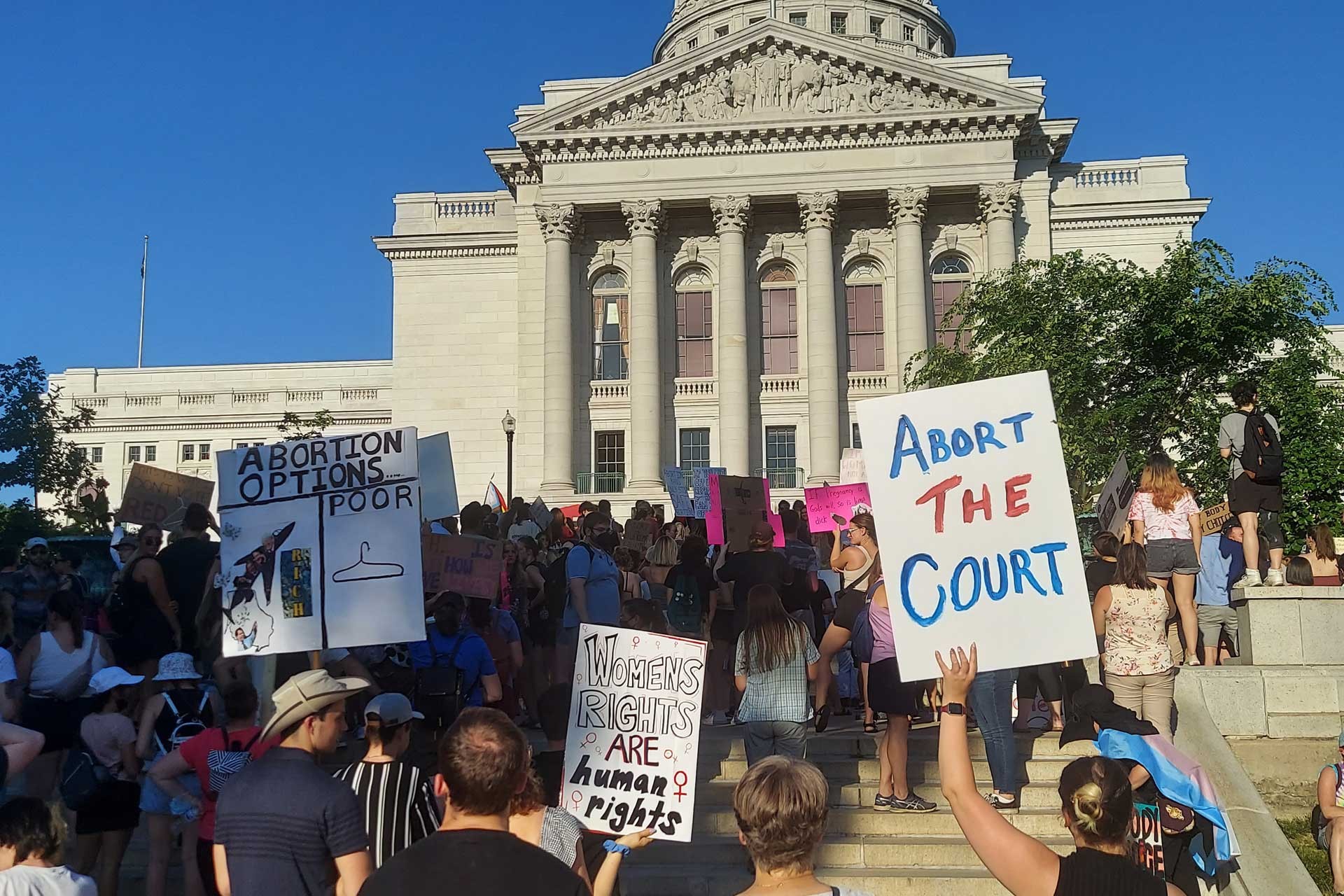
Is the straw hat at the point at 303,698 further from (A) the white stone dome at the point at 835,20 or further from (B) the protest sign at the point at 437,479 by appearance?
(A) the white stone dome at the point at 835,20

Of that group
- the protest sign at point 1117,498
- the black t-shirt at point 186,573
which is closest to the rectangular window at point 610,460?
the protest sign at point 1117,498

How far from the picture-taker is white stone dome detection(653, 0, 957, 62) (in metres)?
67.1

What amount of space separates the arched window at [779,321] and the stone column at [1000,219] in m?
6.64

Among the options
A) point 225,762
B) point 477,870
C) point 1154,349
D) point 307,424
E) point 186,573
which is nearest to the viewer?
point 477,870

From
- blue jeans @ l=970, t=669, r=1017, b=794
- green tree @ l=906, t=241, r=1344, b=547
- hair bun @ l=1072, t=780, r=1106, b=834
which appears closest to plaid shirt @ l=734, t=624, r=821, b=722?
blue jeans @ l=970, t=669, r=1017, b=794

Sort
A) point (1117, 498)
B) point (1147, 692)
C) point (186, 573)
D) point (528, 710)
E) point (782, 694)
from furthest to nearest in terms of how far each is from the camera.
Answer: point (528, 710)
point (1117, 498)
point (186, 573)
point (1147, 692)
point (782, 694)

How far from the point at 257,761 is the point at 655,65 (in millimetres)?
40314

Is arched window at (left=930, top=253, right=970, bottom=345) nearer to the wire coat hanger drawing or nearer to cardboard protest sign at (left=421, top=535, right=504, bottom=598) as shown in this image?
cardboard protest sign at (left=421, top=535, right=504, bottom=598)

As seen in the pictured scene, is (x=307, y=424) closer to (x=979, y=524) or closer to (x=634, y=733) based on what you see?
(x=634, y=733)

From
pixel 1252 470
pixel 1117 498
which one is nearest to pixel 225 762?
pixel 1117 498

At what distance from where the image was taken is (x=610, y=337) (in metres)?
45.5

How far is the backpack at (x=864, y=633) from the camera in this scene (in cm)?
1033

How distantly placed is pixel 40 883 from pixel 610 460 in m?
39.8

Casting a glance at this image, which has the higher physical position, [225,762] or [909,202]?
[909,202]
